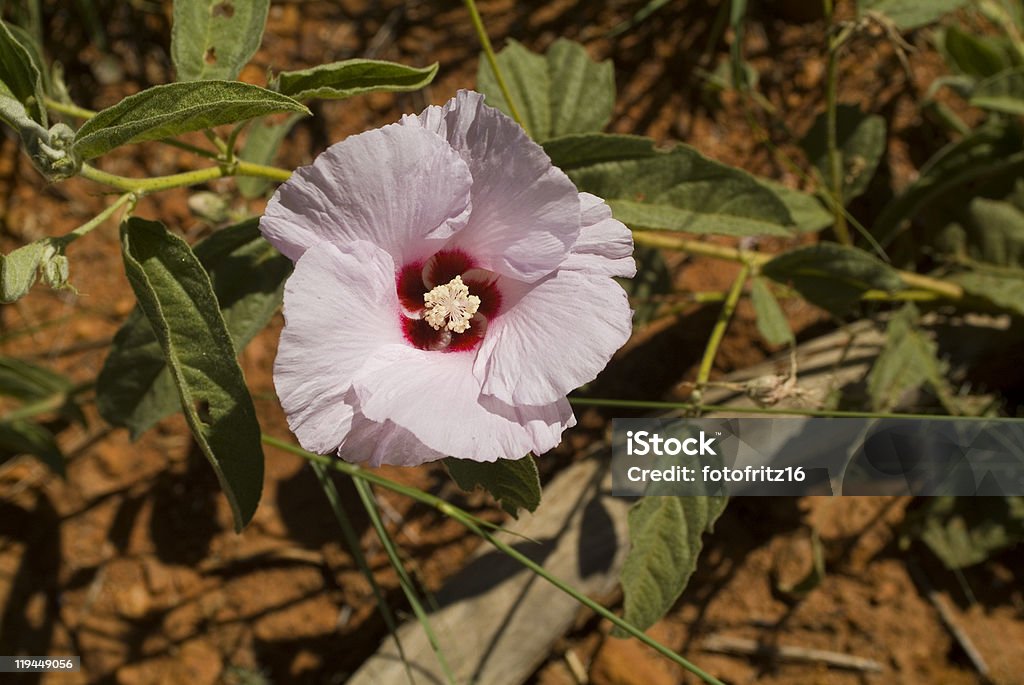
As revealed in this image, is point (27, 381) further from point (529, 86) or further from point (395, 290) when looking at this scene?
A: point (529, 86)

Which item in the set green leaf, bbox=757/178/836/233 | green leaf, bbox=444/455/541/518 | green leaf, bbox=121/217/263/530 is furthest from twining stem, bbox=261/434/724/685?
green leaf, bbox=757/178/836/233

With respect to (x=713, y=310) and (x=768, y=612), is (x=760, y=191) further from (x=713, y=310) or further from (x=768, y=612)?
(x=768, y=612)

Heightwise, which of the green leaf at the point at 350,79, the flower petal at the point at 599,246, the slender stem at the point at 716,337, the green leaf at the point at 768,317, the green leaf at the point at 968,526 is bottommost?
the green leaf at the point at 968,526

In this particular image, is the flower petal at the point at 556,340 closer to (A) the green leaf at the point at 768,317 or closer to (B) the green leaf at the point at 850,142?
(A) the green leaf at the point at 768,317

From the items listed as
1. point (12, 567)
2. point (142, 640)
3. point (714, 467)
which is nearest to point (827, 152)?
point (714, 467)

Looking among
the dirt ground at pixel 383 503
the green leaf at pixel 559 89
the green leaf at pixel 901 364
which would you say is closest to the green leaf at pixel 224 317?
the green leaf at pixel 559 89

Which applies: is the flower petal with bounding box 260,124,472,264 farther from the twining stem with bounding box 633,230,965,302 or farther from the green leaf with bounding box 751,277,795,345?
the green leaf with bounding box 751,277,795,345

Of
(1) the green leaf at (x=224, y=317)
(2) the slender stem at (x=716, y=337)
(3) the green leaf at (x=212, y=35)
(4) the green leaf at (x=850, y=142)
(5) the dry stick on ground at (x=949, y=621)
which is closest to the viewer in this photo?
(3) the green leaf at (x=212, y=35)
